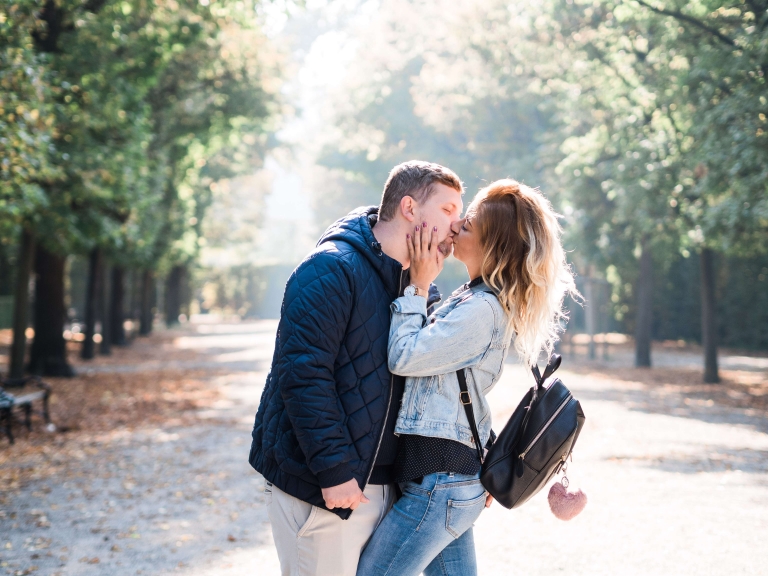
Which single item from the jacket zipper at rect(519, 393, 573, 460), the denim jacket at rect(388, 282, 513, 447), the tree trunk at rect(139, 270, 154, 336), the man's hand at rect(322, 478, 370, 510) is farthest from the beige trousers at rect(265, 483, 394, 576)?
the tree trunk at rect(139, 270, 154, 336)

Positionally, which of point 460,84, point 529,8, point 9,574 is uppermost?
point 460,84

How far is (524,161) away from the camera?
27.9 metres

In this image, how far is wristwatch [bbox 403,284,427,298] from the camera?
268 centimetres

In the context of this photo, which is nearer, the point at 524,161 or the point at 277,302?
the point at 524,161

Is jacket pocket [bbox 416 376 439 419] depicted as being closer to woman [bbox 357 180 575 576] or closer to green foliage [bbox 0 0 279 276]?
woman [bbox 357 180 575 576]

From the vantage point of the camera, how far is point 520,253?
2.71m

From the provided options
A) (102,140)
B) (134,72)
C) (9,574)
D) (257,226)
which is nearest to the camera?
(9,574)

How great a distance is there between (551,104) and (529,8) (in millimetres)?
5650

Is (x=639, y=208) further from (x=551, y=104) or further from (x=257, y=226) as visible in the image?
(x=257, y=226)

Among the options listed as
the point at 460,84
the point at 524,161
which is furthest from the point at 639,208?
the point at 460,84

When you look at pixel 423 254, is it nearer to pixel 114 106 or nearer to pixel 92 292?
pixel 114 106

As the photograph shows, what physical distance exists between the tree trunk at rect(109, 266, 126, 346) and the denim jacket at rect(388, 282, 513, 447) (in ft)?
76.6

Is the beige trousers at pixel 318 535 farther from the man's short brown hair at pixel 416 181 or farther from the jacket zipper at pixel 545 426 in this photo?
the man's short brown hair at pixel 416 181

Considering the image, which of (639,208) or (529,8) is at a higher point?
(529,8)
